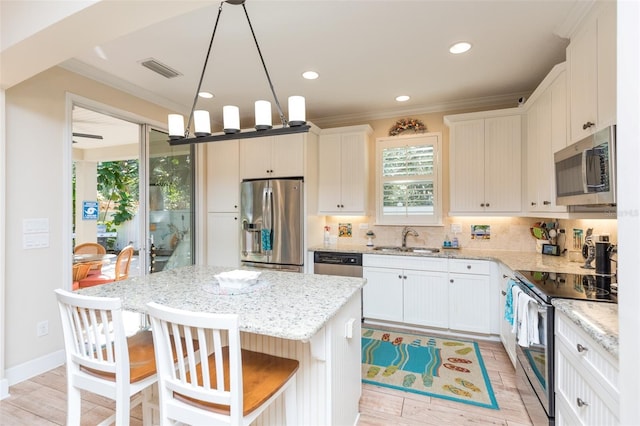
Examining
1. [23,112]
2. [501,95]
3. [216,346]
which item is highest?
[501,95]

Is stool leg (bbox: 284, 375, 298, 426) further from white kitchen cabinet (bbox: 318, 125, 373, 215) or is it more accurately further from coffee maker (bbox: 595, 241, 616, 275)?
white kitchen cabinet (bbox: 318, 125, 373, 215)

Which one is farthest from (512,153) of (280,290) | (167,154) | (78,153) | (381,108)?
(78,153)

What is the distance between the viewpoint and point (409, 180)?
3990 mm

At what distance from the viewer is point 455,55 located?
2.67 metres

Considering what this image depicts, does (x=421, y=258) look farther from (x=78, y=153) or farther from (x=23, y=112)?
(x=78, y=153)

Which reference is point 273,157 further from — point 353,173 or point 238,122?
point 238,122

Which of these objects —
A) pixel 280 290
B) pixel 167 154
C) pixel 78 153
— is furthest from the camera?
pixel 78 153

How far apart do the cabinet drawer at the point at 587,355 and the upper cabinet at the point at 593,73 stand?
1.13 meters

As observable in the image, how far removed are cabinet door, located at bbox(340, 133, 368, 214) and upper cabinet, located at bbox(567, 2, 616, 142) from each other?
7.15 feet

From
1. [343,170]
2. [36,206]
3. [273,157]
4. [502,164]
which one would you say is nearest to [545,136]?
[502,164]

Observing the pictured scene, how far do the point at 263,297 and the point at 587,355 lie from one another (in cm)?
154

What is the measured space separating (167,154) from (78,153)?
361cm

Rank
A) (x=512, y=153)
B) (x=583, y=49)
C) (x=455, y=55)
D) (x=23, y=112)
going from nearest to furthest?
1. (x=583, y=49)
2. (x=23, y=112)
3. (x=455, y=55)
4. (x=512, y=153)

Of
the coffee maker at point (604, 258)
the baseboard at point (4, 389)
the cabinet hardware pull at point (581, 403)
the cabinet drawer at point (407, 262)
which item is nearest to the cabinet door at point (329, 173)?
the cabinet drawer at point (407, 262)
